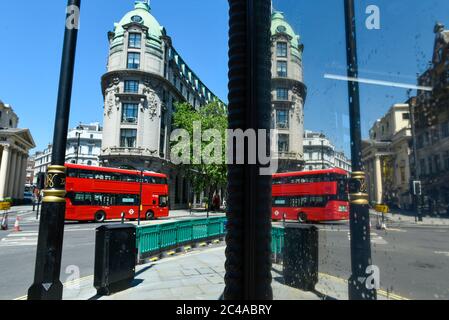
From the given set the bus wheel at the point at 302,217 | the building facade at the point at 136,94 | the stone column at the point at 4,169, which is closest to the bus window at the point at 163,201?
the building facade at the point at 136,94

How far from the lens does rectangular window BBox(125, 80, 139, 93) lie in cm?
3283

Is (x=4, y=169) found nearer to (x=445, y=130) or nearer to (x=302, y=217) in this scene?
(x=302, y=217)

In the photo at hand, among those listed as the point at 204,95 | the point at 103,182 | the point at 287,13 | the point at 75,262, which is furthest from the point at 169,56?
the point at 287,13

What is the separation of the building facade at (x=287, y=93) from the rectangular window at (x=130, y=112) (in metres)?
33.5

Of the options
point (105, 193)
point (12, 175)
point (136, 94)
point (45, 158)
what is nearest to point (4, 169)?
point (12, 175)

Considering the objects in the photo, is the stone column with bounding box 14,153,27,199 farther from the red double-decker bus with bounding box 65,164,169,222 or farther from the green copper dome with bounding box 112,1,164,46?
the red double-decker bus with bounding box 65,164,169,222

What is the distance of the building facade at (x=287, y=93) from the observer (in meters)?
1.50

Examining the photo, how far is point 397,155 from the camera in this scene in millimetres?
1421

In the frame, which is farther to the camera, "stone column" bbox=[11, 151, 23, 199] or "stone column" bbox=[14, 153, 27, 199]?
"stone column" bbox=[14, 153, 27, 199]

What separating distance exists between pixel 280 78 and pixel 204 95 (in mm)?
54167

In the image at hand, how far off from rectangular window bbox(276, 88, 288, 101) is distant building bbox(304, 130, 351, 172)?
21 cm

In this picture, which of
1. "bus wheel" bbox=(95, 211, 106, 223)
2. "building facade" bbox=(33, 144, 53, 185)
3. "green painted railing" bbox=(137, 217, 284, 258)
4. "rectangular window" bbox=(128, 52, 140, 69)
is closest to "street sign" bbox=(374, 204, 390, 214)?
"building facade" bbox=(33, 144, 53, 185)

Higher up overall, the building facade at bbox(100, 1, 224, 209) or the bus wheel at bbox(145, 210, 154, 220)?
the building facade at bbox(100, 1, 224, 209)

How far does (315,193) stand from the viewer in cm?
144
